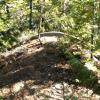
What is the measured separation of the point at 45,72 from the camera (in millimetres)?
16203

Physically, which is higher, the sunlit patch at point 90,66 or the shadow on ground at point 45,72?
the sunlit patch at point 90,66

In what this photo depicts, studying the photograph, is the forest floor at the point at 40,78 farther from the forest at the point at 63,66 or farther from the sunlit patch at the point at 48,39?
the sunlit patch at the point at 48,39

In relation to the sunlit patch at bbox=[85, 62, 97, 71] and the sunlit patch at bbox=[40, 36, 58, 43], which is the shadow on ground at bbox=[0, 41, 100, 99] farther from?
the sunlit patch at bbox=[40, 36, 58, 43]

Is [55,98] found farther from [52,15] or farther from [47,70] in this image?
[52,15]

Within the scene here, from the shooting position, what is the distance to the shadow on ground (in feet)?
50.0

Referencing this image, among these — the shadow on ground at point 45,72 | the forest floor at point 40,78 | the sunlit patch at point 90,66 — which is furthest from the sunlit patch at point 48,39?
the sunlit patch at point 90,66

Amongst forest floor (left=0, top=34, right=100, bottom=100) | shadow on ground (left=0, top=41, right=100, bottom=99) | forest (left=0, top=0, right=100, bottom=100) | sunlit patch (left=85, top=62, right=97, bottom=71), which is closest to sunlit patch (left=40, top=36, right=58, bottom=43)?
forest (left=0, top=0, right=100, bottom=100)

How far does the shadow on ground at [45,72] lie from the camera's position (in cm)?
1523

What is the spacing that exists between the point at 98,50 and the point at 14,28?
1425cm

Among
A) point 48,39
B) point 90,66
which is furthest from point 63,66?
point 48,39

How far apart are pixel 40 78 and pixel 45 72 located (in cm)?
62

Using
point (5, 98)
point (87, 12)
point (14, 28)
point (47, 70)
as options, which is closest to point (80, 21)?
point (87, 12)

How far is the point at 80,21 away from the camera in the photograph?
16375mm

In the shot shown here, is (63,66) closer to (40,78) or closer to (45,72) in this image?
(45,72)
